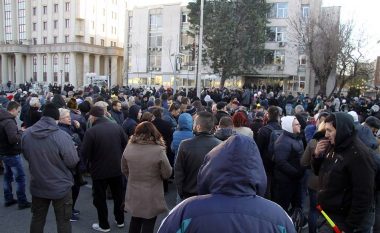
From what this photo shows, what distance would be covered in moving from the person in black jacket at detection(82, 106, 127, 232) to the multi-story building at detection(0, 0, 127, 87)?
65396 millimetres

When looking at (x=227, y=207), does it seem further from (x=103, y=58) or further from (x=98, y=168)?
(x=103, y=58)

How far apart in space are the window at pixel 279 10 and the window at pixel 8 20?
5718 centimetres

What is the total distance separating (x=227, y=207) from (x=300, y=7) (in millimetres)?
44878

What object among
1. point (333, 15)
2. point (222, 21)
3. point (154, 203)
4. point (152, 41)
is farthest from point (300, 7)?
point (154, 203)

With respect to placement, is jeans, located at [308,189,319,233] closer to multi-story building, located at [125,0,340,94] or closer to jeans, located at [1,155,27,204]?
jeans, located at [1,155,27,204]

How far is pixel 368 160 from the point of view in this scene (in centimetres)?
308

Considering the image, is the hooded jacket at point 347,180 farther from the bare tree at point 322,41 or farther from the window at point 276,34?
the window at point 276,34

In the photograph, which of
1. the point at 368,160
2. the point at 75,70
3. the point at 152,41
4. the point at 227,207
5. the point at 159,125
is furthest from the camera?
the point at 75,70

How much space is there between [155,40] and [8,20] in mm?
40242

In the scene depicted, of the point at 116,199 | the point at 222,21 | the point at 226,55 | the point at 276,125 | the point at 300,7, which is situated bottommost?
the point at 116,199

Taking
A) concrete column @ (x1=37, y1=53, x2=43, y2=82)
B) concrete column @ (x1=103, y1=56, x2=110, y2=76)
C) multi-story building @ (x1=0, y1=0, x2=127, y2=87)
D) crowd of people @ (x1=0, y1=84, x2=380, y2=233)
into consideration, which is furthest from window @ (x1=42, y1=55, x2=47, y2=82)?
crowd of people @ (x1=0, y1=84, x2=380, y2=233)

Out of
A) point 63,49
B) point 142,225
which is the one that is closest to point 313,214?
point 142,225

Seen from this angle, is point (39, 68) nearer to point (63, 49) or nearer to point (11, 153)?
point (63, 49)

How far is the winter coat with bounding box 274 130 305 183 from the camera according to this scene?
4973 mm
